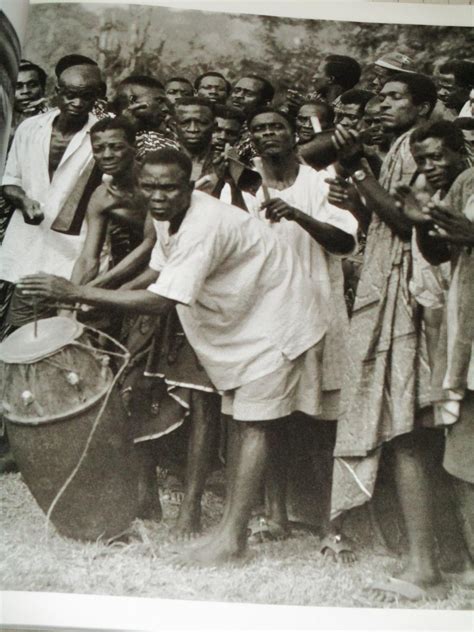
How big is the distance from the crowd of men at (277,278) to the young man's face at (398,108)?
0.03ft

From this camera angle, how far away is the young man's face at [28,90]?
168 inches

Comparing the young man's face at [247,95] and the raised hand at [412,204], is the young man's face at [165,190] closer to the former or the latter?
the young man's face at [247,95]

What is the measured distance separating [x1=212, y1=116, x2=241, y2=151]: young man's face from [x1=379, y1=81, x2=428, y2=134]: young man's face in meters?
0.77

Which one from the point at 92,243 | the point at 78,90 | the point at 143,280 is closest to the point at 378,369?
the point at 143,280

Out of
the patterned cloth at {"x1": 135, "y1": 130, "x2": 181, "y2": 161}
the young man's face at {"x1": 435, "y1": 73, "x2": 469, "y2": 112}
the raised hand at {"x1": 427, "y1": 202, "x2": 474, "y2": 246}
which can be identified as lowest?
the raised hand at {"x1": 427, "y1": 202, "x2": 474, "y2": 246}

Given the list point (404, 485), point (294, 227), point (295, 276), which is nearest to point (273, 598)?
point (404, 485)

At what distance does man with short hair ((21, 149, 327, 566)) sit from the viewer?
3801mm

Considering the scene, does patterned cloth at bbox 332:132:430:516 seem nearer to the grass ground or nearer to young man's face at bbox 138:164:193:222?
the grass ground

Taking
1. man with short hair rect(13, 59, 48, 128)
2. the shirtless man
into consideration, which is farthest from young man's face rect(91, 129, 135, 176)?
man with short hair rect(13, 59, 48, 128)

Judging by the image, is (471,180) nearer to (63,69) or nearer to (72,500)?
(63,69)

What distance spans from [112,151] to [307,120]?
103 centimetres

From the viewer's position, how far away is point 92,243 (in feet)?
13.2

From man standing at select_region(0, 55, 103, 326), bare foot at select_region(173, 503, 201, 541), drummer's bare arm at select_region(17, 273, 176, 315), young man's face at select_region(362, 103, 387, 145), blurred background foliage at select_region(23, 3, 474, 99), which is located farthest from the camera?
blurred background foliage at select_region(23, 3, 474, 99)

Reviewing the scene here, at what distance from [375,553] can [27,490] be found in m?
1.69
